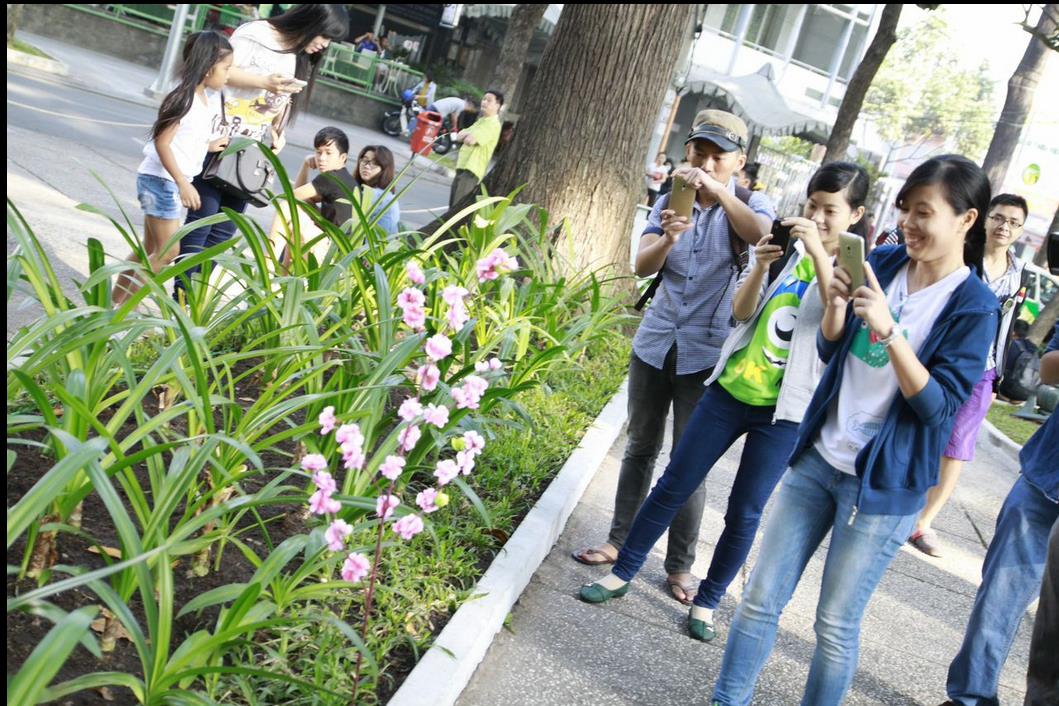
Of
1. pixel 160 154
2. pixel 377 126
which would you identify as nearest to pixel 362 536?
pixel 160 154

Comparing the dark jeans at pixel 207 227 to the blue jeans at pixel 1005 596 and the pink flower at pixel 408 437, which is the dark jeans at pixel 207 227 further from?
the blue jeans at pixel 1005 596

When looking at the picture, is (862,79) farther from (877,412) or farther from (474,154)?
(877,412)

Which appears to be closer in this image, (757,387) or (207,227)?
(757,387)

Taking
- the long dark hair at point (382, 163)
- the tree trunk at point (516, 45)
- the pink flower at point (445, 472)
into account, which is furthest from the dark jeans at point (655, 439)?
the tree trunk at point (516, 45)

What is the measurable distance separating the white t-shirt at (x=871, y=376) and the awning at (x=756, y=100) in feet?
89.9

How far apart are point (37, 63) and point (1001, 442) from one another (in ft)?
46.8

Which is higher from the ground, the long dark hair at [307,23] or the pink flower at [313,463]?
the long dark hair at [307,23]

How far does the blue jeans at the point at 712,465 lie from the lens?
4.03 m

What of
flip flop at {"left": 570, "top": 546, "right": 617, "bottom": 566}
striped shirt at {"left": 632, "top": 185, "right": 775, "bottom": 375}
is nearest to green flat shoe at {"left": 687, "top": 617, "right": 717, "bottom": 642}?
flip flop at {"left": 570, "top": 546, "right": 617, "bottom": 566}

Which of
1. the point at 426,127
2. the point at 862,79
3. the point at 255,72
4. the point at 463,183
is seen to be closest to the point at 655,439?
the point at 255,72

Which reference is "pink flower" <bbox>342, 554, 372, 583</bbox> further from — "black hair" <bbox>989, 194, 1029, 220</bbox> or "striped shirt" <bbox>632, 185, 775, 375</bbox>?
"black hair" <bbox>989, 194, 1029, 220</bbox>

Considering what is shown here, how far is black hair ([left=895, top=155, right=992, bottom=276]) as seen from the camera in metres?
3.05

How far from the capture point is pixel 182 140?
5.36m

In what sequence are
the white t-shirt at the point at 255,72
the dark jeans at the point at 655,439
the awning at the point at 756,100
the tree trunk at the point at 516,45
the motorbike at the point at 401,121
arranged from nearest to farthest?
the dark jeans at the point at 655,439
the white t-shirt at the point at 255,72
the tree trunk at the point at 516,45
the motorbike at the point at 401,121
the awning at the point at 756,100
